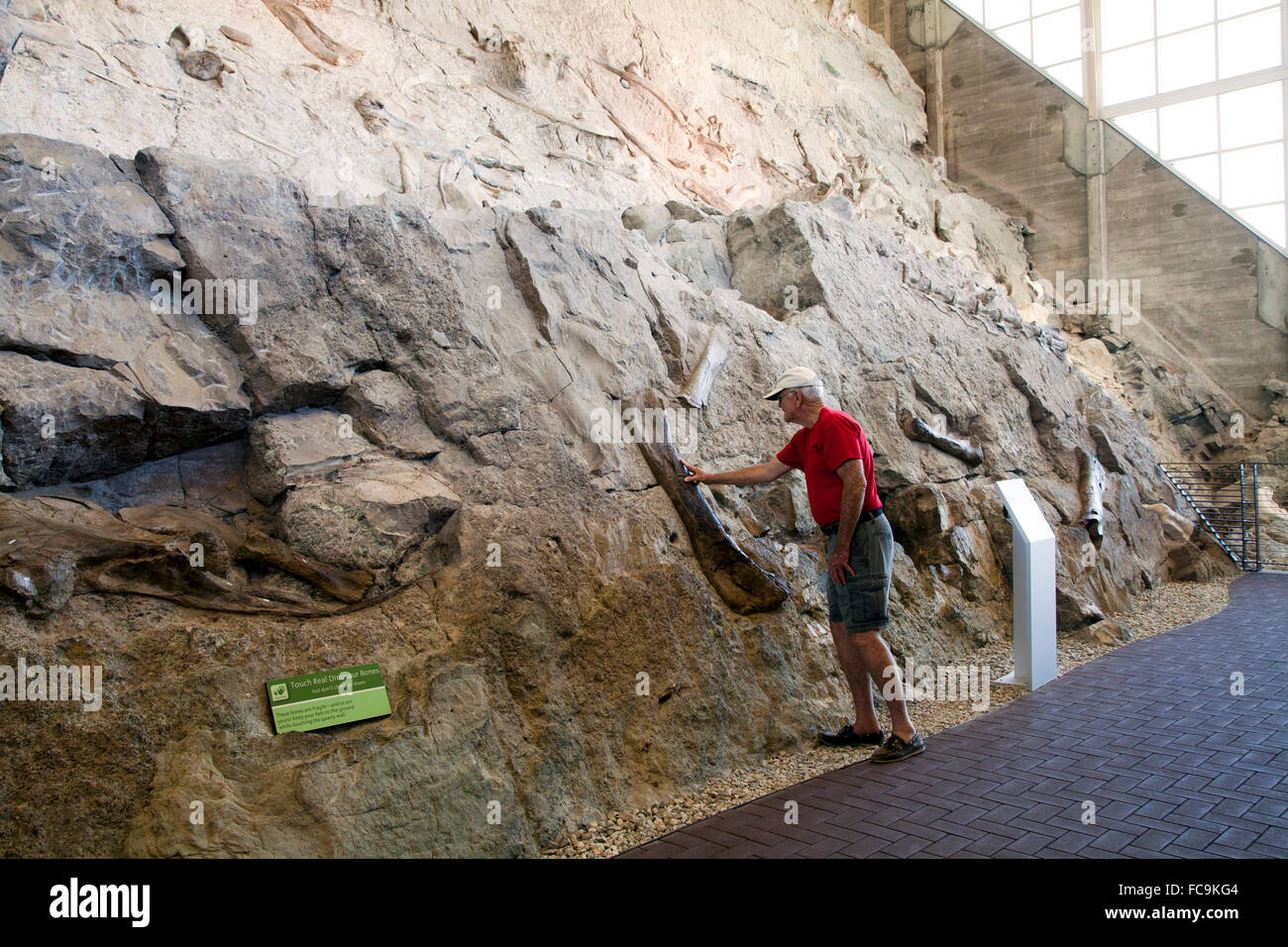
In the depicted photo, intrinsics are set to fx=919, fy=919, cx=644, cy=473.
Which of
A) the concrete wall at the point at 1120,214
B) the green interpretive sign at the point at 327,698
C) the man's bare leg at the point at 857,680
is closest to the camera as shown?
the green interpretive sign at the point at 327,698

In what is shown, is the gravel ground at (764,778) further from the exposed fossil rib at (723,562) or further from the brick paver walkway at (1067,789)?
the exposed fossil rib at (723,562)

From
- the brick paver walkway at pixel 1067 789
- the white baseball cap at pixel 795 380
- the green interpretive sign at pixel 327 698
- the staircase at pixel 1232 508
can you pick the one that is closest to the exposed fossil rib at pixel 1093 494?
the staircase at pixel 1232 508

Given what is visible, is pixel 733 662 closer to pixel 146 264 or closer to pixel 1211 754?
pixel 1211 754

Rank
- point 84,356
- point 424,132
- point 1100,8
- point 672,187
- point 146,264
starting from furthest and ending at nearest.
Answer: point 1100,8, point 672,187, point 424,132, point 146,264, point 84,356

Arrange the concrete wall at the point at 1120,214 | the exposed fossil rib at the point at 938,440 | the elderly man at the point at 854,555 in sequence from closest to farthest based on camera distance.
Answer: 1. the elderly man at the point at 854,555
2. the exposed fossil rib at the point at 938,440
3. the concrete wall at the point at 1120,214

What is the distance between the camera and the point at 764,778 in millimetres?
4430

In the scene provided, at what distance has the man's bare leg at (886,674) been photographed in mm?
4574

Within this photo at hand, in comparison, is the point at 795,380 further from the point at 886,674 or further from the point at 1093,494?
the point at 1093,494

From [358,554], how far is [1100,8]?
19236mm

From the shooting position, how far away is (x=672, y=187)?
39.4 feet

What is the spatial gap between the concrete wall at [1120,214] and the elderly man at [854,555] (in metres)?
15.0

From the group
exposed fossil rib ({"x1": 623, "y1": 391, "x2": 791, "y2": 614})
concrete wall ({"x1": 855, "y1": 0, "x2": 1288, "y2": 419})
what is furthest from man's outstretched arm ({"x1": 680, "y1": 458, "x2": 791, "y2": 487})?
concrete wall ({"x1": 855, "y1": 0, "x2": 1288, "y2": 419})

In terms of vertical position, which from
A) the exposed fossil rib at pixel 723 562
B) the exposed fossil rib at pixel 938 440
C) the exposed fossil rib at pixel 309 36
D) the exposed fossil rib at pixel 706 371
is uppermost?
the exposed fossil rib at pixel 309 36

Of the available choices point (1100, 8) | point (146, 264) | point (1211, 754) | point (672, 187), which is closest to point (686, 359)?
point (146, 264)
